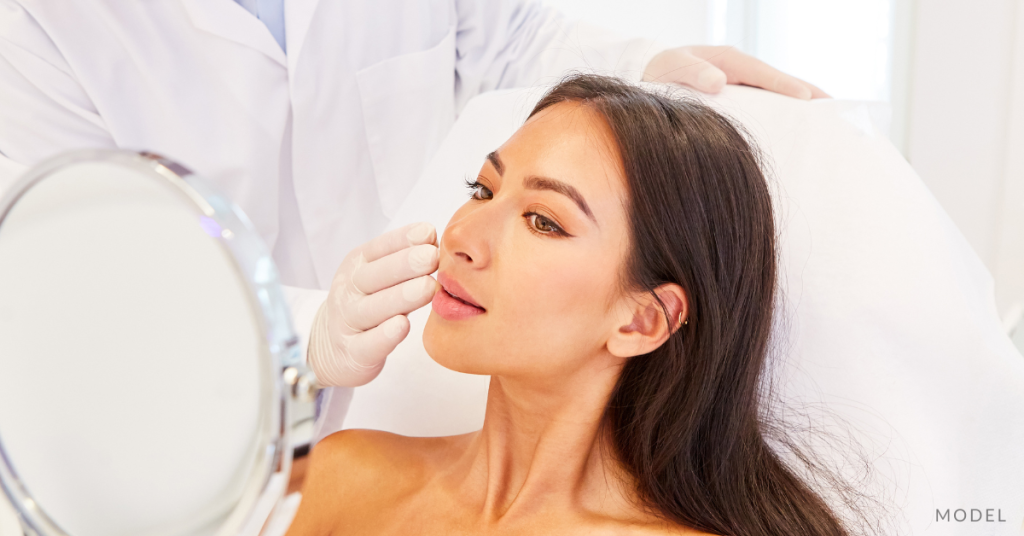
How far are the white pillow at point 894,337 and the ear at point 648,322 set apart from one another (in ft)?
1.04

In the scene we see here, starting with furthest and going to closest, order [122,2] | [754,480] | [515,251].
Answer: [122,2]
[754,480]
[515,251]

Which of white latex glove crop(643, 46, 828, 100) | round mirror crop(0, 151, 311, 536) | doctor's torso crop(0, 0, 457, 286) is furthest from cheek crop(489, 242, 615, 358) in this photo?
doctor's torso crop(0, 0, 457, 286)

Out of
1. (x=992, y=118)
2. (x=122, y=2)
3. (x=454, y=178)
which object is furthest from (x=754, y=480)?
(x=122, y=2)

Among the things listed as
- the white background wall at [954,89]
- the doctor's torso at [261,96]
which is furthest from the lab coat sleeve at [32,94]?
the white background wall at [954,89]

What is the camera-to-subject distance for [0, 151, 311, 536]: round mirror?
44cm

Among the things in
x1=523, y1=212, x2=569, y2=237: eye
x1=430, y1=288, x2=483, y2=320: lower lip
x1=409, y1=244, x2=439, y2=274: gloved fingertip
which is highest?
x1=523, y1=212, x2=569, y2=237: eye

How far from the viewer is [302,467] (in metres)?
0.45

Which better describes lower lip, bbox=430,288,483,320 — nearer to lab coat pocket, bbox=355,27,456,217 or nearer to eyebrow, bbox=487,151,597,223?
eyebrow, bbox=487,151,597,223

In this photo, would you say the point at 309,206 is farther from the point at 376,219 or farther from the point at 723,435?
the point at 723,435

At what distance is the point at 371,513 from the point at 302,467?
0.69 m

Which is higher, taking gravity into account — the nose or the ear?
the nose

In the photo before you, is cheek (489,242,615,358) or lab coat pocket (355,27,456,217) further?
lab coat pocket (355,27,456,217)

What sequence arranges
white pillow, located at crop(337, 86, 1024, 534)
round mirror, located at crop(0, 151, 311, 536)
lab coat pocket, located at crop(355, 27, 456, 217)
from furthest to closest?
lab coat pocket, located at crop(355, 27, 456, 217), white pillow, located at crop(337, 86, 1024, 534), round mirror, located at crop(0, 151, 311, 536)

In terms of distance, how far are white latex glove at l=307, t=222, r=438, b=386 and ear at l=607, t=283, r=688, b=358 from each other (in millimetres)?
263
